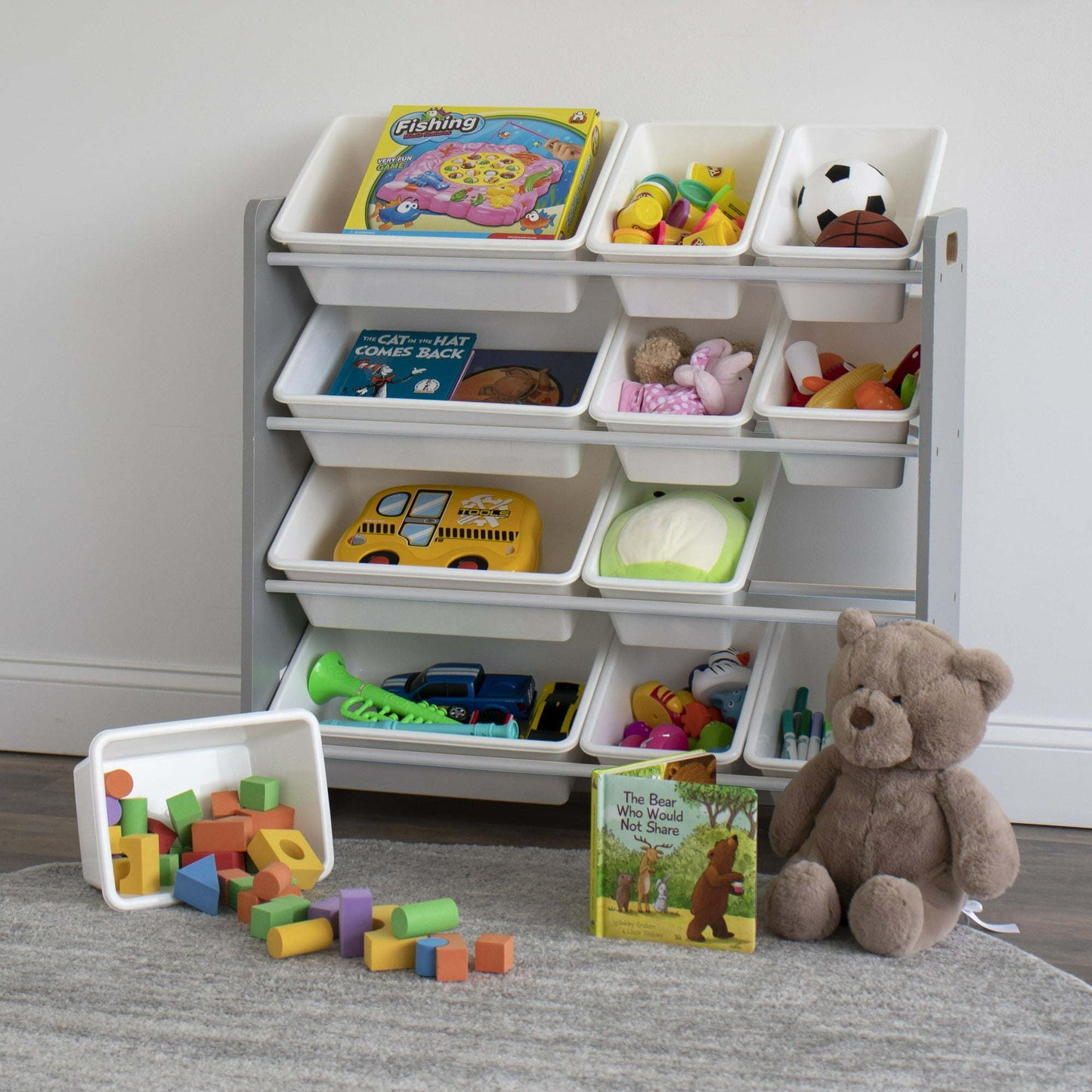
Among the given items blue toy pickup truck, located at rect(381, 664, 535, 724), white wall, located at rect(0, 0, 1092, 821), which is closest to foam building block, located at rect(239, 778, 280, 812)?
blue toy pickup truck, located at rect(381, 664, 535, 724)

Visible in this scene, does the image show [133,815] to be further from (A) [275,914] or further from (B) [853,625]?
(B) [853,625]

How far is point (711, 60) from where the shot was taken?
195 centimetres

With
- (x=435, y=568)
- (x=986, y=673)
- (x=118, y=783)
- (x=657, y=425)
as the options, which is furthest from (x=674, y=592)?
(x=118, y=783)

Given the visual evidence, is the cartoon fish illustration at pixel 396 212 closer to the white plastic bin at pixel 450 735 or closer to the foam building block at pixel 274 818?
the white plastic bin at pixel 450 735

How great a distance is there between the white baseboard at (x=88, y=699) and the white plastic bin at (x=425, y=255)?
759 millimetres

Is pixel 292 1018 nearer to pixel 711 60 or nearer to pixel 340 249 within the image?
pixel 340 249

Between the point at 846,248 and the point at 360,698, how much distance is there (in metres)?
0.96

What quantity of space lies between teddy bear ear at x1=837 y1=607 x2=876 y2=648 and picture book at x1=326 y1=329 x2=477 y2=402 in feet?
2.22

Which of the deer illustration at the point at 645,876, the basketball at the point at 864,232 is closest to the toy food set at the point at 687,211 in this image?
the basketball at the point at 864,232

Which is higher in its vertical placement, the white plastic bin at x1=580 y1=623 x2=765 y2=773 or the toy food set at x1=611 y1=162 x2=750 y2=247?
the toy food set at x1=611 y1=162 x2=750 y2=247

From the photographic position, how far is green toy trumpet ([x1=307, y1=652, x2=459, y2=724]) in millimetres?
1900

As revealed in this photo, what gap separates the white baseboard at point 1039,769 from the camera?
1.95 m

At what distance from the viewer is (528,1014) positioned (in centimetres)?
129

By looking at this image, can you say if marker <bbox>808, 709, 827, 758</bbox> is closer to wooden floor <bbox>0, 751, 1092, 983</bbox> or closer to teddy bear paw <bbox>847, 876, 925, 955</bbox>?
wooden floor <bbox>0, 751, 1092, 983</bbox>
